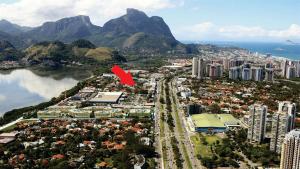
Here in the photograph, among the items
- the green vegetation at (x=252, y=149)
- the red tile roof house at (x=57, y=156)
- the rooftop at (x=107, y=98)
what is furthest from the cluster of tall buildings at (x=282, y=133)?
the rooftop at (x=107, y=98)

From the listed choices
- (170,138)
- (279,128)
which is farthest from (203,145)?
(279,128)

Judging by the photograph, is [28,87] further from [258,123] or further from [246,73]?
[258,123]

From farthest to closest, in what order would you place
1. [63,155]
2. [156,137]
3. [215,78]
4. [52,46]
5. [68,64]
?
[52,46] < [68,64] < [215,78] < [156,137] < [63,155]

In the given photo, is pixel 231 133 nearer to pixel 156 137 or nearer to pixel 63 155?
pixel 156 137

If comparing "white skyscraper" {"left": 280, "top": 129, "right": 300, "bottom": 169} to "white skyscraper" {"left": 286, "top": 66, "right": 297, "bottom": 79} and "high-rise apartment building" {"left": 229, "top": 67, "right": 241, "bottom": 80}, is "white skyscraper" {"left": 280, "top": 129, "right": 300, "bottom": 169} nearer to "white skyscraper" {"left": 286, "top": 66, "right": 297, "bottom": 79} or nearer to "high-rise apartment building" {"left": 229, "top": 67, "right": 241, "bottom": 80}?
"high-rise apartment building" {"left": 229, "top": 67, "right": 241, "bottom": 80}

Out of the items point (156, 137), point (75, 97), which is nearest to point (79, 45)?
point (75, 97)

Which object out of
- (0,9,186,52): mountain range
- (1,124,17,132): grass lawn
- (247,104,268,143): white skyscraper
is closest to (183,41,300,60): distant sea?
(0,9,186,52): mountain range
